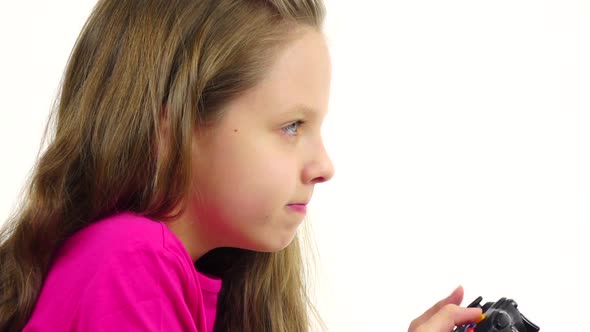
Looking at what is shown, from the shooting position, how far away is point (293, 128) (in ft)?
3.58

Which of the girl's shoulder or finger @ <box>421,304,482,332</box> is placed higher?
the girl's shoulder

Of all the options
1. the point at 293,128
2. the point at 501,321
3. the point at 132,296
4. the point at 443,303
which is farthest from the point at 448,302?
the point at 132,296

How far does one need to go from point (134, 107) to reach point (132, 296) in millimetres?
199

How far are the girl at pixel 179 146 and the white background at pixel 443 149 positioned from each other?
0.67 m

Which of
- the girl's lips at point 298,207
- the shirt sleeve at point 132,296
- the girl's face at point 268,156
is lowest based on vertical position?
the shirt sleeve at point 132,296

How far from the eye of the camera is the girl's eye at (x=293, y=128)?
3.56 feet

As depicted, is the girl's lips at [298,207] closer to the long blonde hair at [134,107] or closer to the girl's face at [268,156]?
the girl's face at [268,156]

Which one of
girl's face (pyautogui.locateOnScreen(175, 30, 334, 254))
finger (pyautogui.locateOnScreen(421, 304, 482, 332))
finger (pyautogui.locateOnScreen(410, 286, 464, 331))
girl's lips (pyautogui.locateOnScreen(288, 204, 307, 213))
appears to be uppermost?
girl's face (pyautogui.locateOnScreen(175, 30, 334, 254))

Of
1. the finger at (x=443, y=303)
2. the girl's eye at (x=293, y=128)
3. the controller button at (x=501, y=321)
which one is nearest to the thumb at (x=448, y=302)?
the finger at (x=443, y=303)

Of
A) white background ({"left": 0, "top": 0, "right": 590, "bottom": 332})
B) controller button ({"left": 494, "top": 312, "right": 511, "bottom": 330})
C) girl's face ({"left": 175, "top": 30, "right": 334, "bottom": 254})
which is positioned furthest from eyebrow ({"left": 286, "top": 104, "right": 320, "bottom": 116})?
white background ({"left": 0, "top": 0, "right": 590, "bottom": 332})

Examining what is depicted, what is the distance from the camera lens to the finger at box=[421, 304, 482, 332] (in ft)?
3.59

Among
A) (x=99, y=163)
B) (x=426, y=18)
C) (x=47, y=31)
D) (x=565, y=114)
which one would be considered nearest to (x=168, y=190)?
(x=99, y=163)

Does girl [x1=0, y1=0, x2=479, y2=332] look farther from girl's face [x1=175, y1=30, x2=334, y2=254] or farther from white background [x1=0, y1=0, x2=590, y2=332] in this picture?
white background [x1=0, y1=0, x2=590, y2=332]

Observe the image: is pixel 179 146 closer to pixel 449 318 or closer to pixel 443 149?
pixel 449 318
